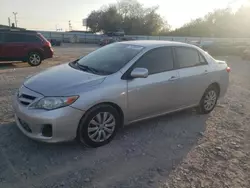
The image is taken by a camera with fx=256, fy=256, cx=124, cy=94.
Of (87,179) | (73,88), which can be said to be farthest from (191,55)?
(87,179)

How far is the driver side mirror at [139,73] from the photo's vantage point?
390 cm

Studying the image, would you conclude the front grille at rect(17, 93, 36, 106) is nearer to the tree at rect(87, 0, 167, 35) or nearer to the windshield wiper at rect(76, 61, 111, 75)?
the windshield wiper at rect(76, 61, 111, 75)

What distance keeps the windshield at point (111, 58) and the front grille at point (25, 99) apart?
116 centimetres

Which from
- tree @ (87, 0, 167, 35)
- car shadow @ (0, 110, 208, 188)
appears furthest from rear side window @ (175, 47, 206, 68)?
tree @ (87, 0, 167, 35)

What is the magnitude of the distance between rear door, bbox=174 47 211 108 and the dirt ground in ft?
1.67

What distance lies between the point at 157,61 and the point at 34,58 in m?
A: 9.18

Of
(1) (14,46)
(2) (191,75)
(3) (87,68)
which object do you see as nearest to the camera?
(3) (87,68)

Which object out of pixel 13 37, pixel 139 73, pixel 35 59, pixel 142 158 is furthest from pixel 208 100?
pixel 13 37

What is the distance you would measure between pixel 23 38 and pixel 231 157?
35.9ft

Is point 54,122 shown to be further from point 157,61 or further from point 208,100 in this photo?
point 208,100

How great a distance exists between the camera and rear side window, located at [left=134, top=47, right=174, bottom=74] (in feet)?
14.0

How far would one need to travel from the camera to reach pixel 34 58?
39.9 feet

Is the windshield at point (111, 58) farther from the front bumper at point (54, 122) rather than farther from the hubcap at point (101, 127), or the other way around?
the front bumper at point (54, 122)

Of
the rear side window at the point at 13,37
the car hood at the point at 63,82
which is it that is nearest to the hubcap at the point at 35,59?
the rear side window at the point at 13,37
